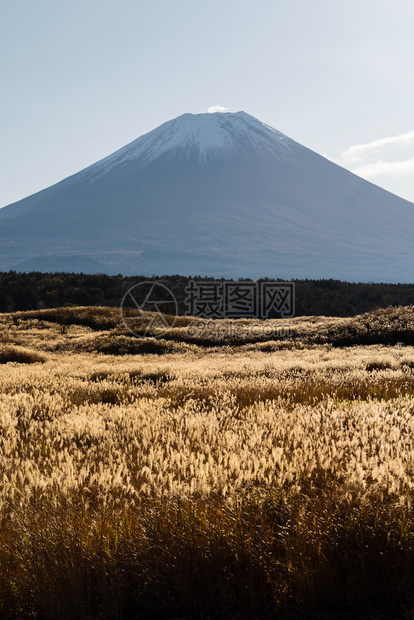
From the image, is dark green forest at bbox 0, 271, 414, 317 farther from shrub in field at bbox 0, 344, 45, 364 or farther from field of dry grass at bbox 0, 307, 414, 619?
Result: field of dry grass at bbox 0, 307, 414, 619

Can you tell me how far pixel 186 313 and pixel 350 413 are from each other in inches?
1406

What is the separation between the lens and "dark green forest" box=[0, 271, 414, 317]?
45.6 meters

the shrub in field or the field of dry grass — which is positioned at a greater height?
the field of dry grass

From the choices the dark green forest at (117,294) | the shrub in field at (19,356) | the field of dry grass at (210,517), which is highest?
the dark green forest at (117,294)

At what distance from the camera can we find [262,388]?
8.97 metres

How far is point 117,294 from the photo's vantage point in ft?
155

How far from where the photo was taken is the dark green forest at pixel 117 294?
45.6 m

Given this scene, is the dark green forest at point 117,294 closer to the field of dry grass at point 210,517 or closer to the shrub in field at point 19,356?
the shrub in field at point 19,356

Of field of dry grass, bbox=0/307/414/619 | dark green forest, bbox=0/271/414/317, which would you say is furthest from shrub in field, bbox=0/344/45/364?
dark green forest, bbox=0/271/414/317

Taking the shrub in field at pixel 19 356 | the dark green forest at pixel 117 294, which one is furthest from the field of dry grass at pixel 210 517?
the dark green forest at pixel 117 294

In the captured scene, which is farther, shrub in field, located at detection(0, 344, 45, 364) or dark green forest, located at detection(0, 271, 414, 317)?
dark green forest, located at detection(0, 271, 414, 317)

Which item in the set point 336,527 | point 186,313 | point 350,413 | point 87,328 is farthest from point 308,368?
point 186,313

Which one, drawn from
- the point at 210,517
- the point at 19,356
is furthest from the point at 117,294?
the point at 210,517

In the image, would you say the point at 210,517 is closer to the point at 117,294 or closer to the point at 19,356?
the point at 19,356
